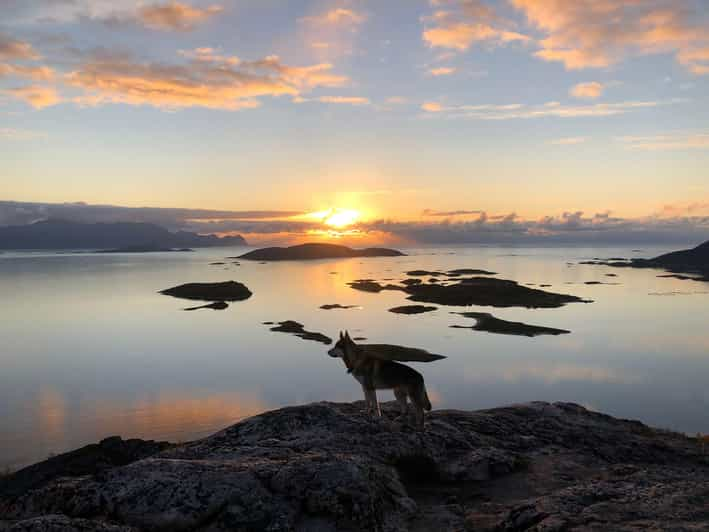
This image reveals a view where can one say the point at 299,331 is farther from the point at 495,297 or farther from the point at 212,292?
the point at 212,292

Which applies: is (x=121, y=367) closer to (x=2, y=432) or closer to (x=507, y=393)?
(x=2, y=432)

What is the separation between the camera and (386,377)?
12516mm

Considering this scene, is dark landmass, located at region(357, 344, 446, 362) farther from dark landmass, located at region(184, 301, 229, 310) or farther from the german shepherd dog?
dark landmass, located at region(184, 301, 229, 310)

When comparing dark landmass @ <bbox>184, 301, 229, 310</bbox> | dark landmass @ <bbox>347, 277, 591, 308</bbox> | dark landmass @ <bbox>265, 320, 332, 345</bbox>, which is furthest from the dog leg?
dark landmass @ <bbox>184, 301, 229, 310</bbox>

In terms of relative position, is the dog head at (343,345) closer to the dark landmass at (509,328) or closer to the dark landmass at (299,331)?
the dark landmass at (299,331)

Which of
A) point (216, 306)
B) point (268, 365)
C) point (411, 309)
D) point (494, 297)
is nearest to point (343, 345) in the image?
point (268, 365)

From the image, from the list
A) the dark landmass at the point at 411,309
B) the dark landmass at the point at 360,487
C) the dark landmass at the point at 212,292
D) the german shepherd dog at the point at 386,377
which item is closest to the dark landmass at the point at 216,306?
the dark landmass at the point at 212,292

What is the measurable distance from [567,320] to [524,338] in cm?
1751

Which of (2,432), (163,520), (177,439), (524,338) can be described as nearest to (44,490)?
(163,520)

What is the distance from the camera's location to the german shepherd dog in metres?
12.5

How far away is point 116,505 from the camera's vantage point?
7664 mm

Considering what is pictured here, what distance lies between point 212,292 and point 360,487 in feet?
355

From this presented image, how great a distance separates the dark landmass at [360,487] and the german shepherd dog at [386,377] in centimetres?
73

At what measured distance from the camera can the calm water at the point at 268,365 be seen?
3466 cm
